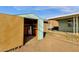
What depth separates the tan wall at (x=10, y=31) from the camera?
429 cm

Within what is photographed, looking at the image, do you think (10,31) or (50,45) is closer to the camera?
(10,31)

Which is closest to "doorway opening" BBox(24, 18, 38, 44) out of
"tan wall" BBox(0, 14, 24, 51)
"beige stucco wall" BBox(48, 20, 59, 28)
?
"tan wall" BBox(0, 14, 24, 51)

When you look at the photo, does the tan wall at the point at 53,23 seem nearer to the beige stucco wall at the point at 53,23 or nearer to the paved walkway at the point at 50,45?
the beige stucco wall at the point at 53,23

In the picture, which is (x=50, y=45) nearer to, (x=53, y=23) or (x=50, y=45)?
(x=50, y=45)

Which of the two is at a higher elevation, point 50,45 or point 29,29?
point 29,29

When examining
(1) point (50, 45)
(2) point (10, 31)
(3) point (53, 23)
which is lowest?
(1) point (50, 45)

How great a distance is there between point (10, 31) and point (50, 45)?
1.23 meters

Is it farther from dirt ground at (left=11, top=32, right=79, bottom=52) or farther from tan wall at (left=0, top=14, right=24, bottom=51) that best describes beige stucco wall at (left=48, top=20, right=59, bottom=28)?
tan wall at (left=0, top=14, right=24, bottom=51)

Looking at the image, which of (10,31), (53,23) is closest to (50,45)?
(53,23)

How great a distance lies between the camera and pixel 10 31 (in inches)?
174

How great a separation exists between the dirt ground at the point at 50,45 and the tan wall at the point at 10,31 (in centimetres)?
26

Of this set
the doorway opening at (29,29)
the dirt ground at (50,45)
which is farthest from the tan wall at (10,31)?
the dirt ground at (50,45)

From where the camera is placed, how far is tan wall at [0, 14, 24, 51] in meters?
4.29
